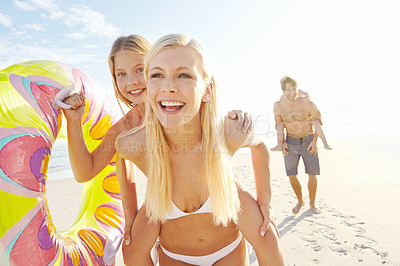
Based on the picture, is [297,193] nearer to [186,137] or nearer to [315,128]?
[315,128]

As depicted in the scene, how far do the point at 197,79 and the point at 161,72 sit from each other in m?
0.24

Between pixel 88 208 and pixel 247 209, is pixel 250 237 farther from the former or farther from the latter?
pixel 88 208

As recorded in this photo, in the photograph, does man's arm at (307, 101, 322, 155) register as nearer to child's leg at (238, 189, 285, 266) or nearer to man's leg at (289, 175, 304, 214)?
man's leg at (289, 175, 304, 214)

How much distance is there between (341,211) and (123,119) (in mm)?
4006

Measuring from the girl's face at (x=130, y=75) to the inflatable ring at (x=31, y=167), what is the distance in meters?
0.34

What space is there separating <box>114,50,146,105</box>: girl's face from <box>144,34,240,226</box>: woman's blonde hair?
0.60 meters

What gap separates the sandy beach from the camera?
327 centimetres

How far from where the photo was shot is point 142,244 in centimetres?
198

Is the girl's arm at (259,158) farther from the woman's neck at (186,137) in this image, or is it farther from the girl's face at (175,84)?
the girl's face at (175,84)

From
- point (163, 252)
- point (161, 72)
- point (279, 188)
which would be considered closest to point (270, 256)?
point (163, 252)

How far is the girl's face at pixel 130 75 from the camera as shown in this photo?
99.0 inches

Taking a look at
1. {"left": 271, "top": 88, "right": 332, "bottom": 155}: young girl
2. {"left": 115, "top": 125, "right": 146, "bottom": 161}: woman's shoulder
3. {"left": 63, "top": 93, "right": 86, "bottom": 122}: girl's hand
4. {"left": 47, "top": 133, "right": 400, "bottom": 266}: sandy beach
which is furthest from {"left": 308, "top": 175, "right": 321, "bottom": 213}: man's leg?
{"left": 63, "top": 93, "right": 86, "bottom": 122}: girl's hand

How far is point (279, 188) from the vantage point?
6371mm

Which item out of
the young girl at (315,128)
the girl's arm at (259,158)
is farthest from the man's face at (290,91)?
the girl's arm at (259,158)
